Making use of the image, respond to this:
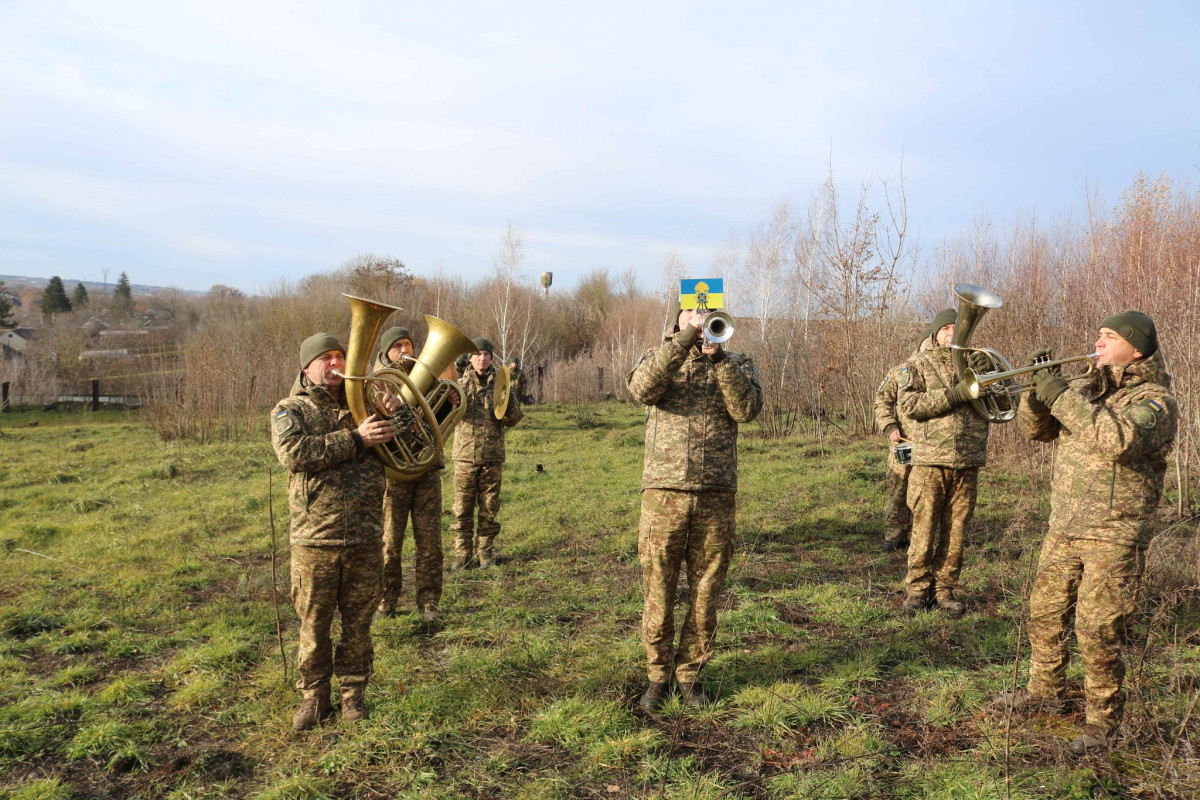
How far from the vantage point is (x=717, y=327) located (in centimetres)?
381

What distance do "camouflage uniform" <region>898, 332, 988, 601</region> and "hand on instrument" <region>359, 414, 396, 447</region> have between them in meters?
3.78

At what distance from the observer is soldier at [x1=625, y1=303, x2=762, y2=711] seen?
12.9 feet

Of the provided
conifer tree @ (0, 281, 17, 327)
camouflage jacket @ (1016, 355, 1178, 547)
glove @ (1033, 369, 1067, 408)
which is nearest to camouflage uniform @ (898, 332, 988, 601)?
glove @ (1033, 369, 1067, 408)

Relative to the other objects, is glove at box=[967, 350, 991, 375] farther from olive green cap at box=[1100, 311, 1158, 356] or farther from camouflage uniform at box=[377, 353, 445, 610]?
camouflage uniform at box=[377, 353, 445, 610]

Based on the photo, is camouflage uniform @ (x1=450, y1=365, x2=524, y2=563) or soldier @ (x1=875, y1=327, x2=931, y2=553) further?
camouflage uniform @ (x1=450, y1=365, x2=524, y2=563)

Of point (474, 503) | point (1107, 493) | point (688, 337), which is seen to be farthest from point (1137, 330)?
point (474, 503)

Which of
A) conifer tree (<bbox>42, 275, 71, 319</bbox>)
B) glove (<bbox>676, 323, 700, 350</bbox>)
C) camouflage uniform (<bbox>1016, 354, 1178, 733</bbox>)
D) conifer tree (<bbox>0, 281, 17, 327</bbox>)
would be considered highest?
conifer tree (<bbox>42, 275, 71, 319</bbox>)

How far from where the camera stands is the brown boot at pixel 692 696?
4.09 meters

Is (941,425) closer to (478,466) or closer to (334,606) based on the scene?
(478,466)

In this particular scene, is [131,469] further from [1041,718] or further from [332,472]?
[1041,718]

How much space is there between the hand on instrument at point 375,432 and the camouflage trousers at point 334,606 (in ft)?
1.89

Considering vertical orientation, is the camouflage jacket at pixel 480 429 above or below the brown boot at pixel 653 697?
above

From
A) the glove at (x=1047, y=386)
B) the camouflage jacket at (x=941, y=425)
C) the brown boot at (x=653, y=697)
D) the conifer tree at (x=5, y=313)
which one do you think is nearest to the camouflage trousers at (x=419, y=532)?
the brown boot at (x=653, y=697)

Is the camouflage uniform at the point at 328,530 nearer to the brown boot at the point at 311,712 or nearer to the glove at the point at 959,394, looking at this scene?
the brown boot at the point at 311,712
